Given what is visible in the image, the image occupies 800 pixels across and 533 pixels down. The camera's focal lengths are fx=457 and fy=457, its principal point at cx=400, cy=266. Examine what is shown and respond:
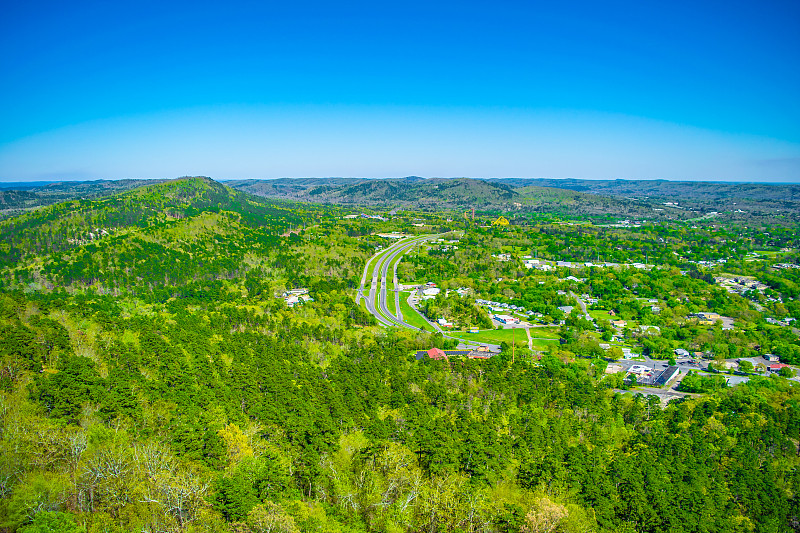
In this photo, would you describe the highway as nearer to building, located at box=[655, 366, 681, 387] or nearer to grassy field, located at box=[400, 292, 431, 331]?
grassy field, located at box=[400, 292, 431, 331]

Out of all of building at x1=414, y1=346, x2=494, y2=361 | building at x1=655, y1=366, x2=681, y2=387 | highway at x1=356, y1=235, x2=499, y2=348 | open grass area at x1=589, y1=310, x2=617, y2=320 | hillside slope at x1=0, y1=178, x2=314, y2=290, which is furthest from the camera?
hillside slope at x1=0, y1=178, x2=314, y2=290

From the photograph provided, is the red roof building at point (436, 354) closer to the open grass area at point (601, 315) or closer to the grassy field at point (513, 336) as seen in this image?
the grassy field at point (513, 336)

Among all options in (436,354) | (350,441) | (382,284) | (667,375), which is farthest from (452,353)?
(382,284)

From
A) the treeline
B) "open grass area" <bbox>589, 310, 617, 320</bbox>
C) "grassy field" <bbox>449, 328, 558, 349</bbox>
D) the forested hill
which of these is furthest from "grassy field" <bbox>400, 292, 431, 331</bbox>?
the forested hill

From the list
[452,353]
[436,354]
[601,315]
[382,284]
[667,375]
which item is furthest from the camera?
[382,284]

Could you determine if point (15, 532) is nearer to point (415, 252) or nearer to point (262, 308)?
point (262, 308)

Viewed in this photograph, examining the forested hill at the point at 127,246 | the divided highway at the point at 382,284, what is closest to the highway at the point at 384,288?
the divided highway at the point at 382,284

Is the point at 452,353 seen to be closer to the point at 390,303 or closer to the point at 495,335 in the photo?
the point at 495,335

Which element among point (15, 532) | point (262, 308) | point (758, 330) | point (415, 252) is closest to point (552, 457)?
point (15, 532)
